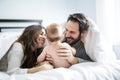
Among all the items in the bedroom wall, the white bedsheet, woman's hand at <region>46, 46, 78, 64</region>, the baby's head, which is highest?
the bedroom wall

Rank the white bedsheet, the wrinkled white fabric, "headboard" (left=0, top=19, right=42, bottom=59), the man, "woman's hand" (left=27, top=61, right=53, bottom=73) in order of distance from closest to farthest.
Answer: the white bedsheet < "woman's hand" (left=27, top=61, right=53, bottom=73) < the wrinkled white fabric < the man < "headboard" (left=0, top=19, right=42, bottom=59)

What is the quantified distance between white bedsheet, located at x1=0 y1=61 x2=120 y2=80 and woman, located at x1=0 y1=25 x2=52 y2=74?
143mm

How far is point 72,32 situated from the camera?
5.41 feet

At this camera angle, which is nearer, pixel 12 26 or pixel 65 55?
pixel 65 55

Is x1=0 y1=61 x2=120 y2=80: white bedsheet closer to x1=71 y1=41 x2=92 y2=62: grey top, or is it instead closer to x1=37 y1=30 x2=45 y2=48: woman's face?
x1=71 y1=41 x2=92 y2=62: grey top

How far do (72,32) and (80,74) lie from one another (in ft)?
1.73

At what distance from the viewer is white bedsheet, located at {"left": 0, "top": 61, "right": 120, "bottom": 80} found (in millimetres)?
1109

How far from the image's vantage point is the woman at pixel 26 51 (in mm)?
1370

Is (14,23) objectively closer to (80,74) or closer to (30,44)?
(30,44)

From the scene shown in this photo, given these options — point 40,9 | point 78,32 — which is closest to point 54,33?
point 78,32

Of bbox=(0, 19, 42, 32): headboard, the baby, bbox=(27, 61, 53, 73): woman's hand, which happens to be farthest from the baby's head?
bbox=(0, 19, 42, 32): headboard

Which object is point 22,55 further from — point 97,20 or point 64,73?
point 97,20

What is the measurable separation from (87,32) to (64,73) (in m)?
0.53

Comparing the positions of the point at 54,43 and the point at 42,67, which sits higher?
the point at 54,43
